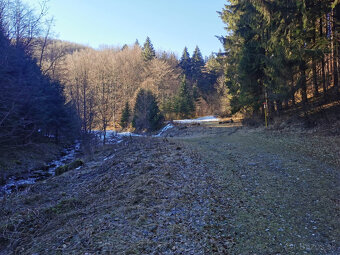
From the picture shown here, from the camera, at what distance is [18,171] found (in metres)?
14.2

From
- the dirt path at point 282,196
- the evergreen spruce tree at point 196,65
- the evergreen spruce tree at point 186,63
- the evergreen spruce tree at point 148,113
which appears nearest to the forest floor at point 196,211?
the dirt path at point 282,196

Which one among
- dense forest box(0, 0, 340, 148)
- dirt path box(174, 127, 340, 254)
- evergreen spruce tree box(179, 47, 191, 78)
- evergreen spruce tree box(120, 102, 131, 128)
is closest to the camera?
dirt path box(174, 127, 340, 254)

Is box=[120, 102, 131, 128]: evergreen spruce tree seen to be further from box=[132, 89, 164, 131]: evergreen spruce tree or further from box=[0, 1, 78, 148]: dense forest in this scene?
box=[0, 1, 78, 148]: dense forest

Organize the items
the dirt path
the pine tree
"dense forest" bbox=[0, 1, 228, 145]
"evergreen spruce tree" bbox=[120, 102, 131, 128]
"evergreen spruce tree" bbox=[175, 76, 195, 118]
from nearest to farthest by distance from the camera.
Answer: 1. the dirt path
2. "dense forest" bbox=[0, 1, 228, 145]
3. "evergreen spruce tree" bbox=[175, 76, 195, 118]
4. "evergreen spruce tree" bbox=[120, 102, 131, 128]
5. the pine tree

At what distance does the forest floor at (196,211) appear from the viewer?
11.5 feet

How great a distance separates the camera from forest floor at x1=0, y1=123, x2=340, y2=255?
3494mm

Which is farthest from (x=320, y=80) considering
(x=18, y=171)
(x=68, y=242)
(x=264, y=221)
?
Result: (x=18, y=171)

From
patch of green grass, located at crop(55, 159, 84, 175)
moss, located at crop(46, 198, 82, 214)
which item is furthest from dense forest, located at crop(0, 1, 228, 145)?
moss, located at crop(46, 198, 82, 214)

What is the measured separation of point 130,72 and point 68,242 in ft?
177

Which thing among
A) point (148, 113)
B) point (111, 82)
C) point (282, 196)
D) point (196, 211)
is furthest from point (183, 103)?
point (196, 211)

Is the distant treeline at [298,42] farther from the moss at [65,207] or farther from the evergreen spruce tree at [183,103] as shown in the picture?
the evergreen spruce tree at [183,103]

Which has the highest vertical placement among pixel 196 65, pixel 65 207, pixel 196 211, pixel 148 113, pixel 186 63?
pixel 186 63

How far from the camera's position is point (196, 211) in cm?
457

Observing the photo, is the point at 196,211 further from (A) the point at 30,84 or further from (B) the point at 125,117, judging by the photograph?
(B) the point at 125,117
